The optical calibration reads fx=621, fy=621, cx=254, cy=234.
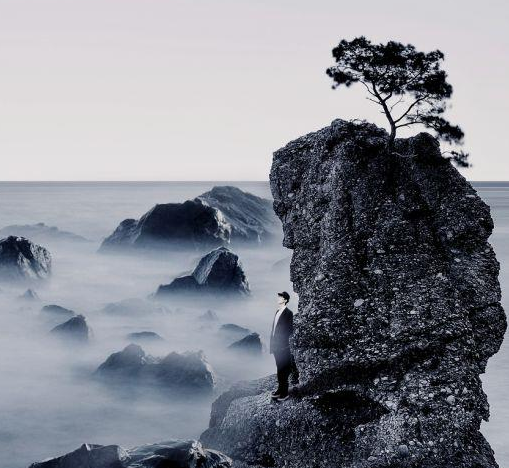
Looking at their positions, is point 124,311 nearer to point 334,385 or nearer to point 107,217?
point 334,385

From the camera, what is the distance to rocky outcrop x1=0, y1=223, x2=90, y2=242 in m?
76.5

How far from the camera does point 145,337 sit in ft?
109

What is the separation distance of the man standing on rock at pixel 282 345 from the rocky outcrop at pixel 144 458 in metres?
2.02

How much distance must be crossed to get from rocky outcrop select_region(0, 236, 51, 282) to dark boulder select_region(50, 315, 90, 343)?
490 inches

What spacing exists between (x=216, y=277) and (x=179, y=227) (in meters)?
13.8

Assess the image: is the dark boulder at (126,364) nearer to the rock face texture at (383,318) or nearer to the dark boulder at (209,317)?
the dark boulder at (209,317)

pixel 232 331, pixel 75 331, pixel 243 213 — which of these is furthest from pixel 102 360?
pixel 243 213

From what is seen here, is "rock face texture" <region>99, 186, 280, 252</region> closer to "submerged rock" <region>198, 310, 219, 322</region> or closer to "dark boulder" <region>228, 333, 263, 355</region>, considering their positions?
"submerged rock" <region>198, 310, 219, 322</region>

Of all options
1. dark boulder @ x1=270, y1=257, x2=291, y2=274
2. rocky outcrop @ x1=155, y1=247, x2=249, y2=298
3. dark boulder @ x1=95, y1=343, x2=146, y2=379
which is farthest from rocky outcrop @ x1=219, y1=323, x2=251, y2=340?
dark boulder @ x1=270, y1=257, x2=291, y2=274

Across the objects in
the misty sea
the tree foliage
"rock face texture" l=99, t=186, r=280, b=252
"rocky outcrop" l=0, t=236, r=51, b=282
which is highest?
the tree foliage

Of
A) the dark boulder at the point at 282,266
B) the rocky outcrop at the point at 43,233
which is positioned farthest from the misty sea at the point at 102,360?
the rocky outcrop at the point at 43,233

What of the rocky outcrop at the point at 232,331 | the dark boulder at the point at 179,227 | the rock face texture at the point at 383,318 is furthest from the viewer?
the dark boulder at the point at 179,227

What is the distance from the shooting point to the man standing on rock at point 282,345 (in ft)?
46.5

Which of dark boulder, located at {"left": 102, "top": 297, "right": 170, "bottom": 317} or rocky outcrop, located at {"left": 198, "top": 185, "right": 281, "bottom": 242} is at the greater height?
rocky outcrop, located at {"left": 198, "top": 185, "right": 281, "bottom": 242}
